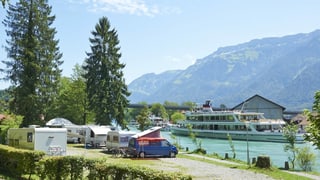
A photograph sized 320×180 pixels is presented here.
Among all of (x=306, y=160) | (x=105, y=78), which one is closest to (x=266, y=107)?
(x=105, y=78)

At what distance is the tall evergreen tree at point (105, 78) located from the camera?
168 ft

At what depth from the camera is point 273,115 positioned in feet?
313

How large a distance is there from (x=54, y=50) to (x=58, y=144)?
23.0 m

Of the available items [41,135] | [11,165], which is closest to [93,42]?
[41,135]

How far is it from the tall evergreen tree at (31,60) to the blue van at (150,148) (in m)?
18.0

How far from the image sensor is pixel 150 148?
29.2m

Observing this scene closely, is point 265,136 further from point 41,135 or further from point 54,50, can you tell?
point 41,135

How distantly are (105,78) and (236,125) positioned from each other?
3226cm

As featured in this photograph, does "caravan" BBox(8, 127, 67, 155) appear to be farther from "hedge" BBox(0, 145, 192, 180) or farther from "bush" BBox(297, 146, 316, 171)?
"bush" BBox(297, 146, 316, 171)

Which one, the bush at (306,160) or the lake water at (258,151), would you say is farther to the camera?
the lake water at (258,151)

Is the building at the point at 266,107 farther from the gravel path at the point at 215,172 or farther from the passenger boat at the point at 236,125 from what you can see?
the gravel path at the point at 215,172

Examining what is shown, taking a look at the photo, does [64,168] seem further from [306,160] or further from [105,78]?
[105,78]

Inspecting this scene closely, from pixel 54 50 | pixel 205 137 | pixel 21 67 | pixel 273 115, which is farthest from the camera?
pixel 273 115

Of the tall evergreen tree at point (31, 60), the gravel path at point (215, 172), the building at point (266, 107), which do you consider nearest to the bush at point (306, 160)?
the gravel path at point (215, 172)
